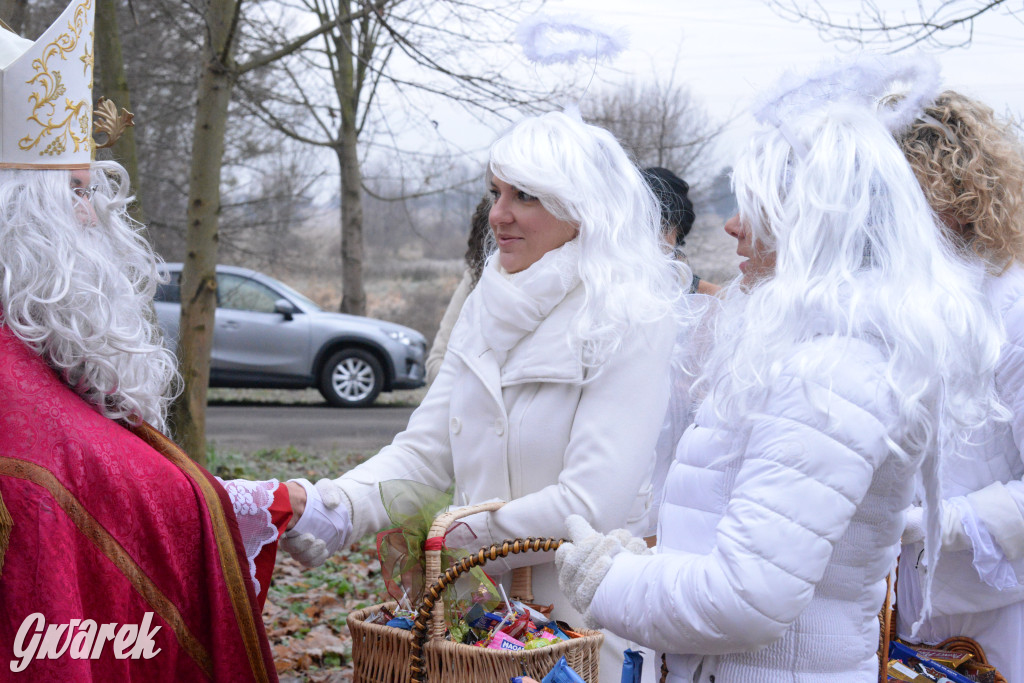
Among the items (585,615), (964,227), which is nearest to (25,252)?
(585,615)

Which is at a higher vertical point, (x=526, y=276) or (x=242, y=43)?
(x=242, y=43)

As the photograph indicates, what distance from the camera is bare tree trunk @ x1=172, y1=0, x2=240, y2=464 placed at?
569 cm

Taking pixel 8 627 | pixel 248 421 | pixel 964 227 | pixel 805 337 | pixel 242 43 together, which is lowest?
pixel 248 421

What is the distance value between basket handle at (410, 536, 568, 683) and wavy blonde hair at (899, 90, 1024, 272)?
1196mm

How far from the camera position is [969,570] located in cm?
223

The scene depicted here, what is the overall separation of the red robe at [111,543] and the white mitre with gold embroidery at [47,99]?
1.37 feet

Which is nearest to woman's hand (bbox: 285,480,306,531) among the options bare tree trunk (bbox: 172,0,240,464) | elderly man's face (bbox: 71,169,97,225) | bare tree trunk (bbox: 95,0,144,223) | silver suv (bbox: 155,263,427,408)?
elderly man's face (bbox: 71,169,97,225)

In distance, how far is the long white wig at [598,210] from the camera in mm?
2377

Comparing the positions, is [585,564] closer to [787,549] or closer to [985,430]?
[787,549]

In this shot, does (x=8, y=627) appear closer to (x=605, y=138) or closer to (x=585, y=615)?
(x=585, y=615)

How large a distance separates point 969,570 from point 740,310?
1006 millimetres

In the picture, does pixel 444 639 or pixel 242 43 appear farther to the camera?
pixel 242 43

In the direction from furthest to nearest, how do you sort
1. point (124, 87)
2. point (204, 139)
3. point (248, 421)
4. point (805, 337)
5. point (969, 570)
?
1. point (248, 421)
2. point (204, 139)
3. point (124, 87)
4. point (969, 570)
5. point (805, 337)

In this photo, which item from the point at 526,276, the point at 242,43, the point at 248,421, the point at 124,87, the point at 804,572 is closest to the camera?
the point at 804,572
